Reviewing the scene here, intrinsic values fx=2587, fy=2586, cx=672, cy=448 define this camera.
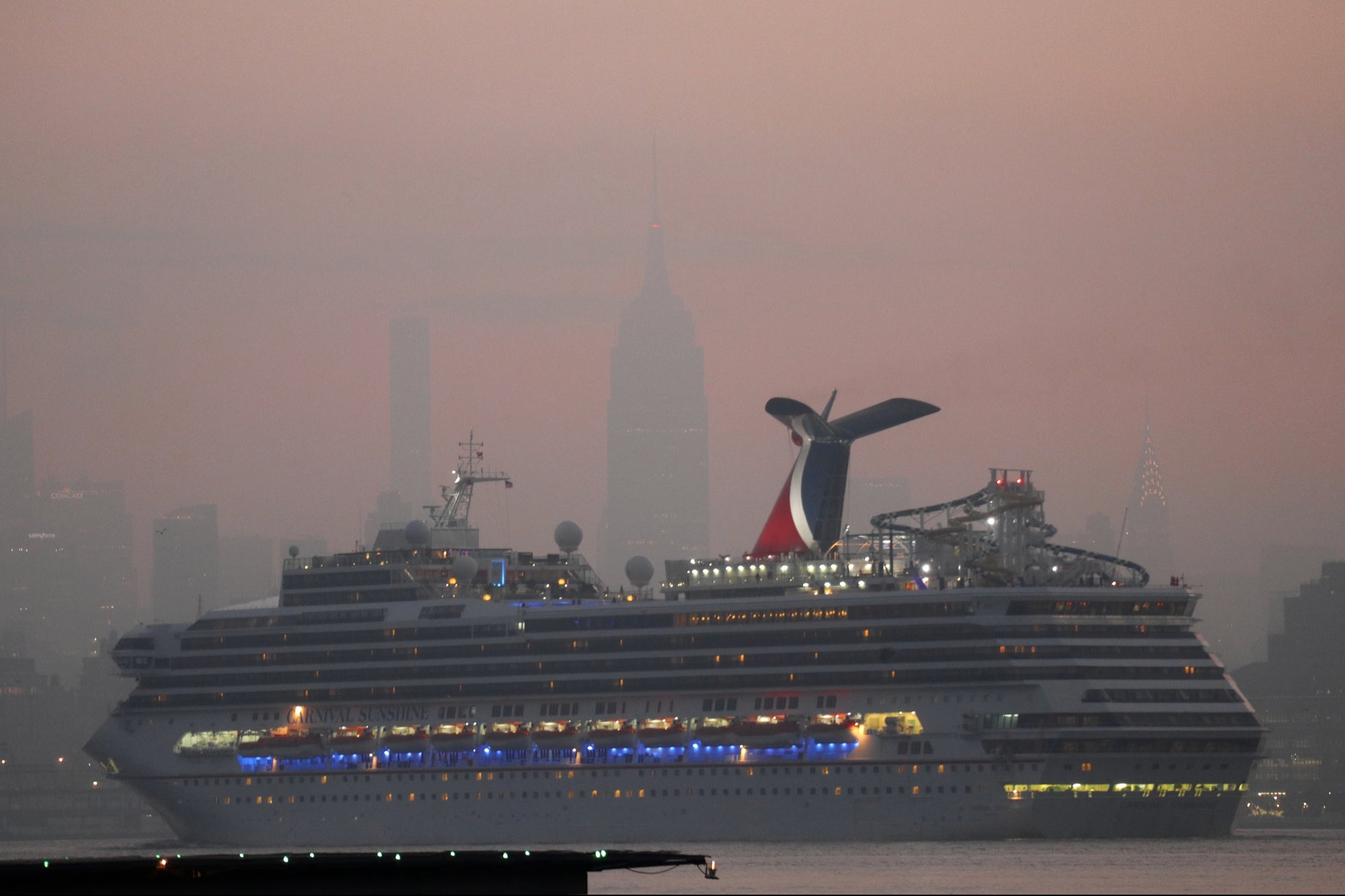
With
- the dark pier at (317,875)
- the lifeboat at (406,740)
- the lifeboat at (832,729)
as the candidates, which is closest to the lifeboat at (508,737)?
the lifeboat at (406,740)

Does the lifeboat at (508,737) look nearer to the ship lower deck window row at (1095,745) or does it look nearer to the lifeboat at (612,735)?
the lifeboat at (612,735)

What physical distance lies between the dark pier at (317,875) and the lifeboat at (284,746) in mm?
39337

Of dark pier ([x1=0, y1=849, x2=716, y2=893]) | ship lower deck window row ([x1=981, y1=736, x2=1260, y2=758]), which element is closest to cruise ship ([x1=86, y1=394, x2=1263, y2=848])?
ship lower deck window row ([x1=981, y1=736, x2=1260, y2=758])

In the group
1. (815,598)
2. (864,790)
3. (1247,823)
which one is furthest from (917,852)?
(1247,823)

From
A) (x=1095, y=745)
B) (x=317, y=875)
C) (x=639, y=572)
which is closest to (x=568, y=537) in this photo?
(x=639, y=572)

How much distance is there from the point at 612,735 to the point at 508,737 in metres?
5.42

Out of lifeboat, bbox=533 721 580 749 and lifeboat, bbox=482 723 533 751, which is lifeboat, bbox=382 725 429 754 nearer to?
lifeboat, bbox=482 723 533 751

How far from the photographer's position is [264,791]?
12581cm

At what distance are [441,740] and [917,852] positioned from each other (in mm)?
26985

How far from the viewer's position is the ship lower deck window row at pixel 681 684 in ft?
367

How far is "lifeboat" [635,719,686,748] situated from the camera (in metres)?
118

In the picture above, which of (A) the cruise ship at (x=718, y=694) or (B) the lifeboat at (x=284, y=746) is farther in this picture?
(B) the lifeboat at (x=284, y=746)

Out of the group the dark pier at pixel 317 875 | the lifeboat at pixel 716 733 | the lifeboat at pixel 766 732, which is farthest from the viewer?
the lifeboat at pixel 716 733

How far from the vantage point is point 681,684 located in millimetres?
119062
